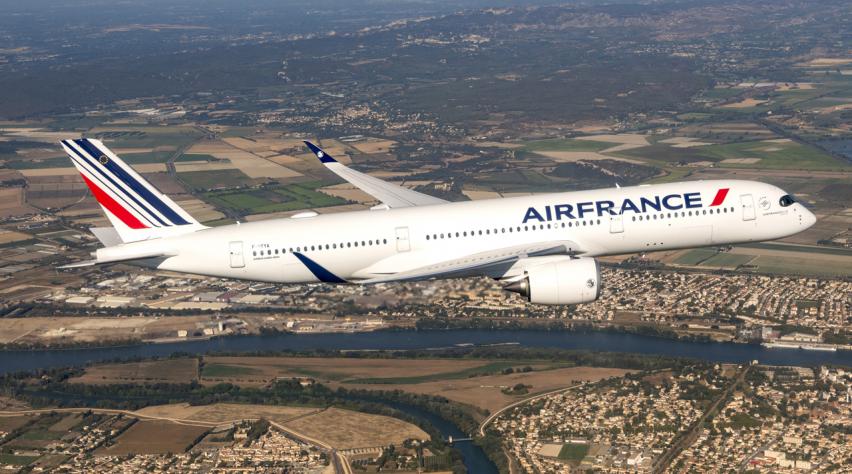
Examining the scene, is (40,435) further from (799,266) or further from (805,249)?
(805,249)

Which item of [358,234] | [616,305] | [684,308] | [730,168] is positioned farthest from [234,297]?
[730,168]

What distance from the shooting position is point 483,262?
208 ft

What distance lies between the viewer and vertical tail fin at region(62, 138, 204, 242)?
66.0 meters

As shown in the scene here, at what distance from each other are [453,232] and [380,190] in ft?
42.3

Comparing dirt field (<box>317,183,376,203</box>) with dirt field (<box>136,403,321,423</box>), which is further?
dirt field (<box>317,183,376,203</box>)

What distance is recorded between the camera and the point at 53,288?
5753 inches

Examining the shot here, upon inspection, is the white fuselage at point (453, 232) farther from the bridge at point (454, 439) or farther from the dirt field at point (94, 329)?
the dirt field at point (94, 329)

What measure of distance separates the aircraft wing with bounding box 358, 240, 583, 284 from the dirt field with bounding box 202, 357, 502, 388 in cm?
4464

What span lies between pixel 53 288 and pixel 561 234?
10182 centimetres

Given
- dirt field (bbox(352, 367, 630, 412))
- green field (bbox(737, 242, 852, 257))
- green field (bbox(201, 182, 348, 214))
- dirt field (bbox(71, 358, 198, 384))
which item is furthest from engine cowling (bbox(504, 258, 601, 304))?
green field (bbox(201, 182, 348, 214))

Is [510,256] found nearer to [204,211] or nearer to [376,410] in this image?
[376,410]

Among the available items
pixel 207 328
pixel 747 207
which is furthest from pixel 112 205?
pixel 207 328

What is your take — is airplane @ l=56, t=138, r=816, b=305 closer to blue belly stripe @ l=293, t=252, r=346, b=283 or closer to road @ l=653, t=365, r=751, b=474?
blue belly stripe @ l=293, t=252, r=346, b=283

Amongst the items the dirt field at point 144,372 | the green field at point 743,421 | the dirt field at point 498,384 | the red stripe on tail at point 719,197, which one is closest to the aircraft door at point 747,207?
the red stripe on tail at point 719,197
